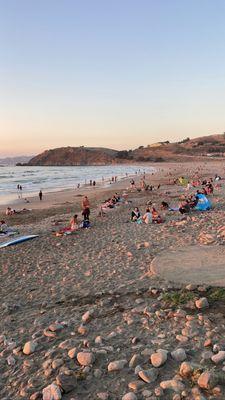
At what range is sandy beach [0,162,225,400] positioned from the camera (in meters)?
5.26

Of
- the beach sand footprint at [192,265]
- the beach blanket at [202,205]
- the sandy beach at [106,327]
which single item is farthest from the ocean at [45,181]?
the beach sand footprint at [192,265]

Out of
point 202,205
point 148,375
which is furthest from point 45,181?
point 148,375

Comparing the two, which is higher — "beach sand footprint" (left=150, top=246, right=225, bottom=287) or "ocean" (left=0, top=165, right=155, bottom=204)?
"beach sand footprint" (left=150, top=246, right=225, bottom=287)

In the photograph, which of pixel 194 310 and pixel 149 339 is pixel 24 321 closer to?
pixel 149 339

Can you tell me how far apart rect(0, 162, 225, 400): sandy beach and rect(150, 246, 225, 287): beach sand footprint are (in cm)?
34

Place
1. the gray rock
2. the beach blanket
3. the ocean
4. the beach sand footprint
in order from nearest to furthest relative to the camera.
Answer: the gray rock < the beach sand footprint < the beach blanket < the ocean

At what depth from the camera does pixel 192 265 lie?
10.5 meters

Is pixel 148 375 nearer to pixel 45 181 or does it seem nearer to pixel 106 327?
pixel 106 327

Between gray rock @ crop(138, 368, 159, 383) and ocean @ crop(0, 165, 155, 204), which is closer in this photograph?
gray rock @ crop(138, 368, 159, 383)

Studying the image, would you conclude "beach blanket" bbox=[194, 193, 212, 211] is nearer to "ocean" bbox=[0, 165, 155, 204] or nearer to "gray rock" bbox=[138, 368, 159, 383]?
"gray rock" bbox=[138, 368, 159, 383]

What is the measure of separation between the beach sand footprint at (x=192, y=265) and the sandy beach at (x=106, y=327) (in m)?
0.34

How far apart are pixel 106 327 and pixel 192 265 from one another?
4068 mm

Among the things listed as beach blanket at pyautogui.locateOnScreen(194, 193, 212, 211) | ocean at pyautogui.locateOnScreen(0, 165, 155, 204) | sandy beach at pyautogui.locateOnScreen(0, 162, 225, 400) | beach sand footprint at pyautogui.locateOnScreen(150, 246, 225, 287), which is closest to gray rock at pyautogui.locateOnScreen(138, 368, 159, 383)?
sandy beach at pyautogui.locateOnScreen(0, 162, 225, 400)

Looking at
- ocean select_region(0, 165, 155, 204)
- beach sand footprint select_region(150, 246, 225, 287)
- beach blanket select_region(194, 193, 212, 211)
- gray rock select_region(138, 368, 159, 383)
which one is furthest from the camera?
ocean select_region(0, 165, 155, 204)
